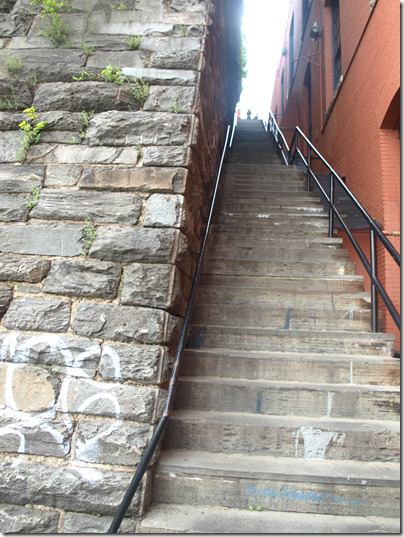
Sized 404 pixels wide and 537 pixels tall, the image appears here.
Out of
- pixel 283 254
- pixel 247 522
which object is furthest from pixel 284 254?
pixel 247 522

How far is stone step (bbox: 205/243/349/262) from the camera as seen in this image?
13.0 ft

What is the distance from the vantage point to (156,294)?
212 centimetres

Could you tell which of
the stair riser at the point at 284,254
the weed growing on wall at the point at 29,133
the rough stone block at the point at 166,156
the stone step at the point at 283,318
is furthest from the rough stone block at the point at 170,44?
the stone step at the point at 283,318

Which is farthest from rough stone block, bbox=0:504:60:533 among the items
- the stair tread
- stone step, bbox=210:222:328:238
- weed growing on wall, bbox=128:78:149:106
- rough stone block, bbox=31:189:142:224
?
stone step, bbox=210:222:328:238

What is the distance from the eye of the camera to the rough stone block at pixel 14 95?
265cm

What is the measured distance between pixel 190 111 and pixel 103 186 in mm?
Result: 890

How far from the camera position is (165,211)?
229 centimetres

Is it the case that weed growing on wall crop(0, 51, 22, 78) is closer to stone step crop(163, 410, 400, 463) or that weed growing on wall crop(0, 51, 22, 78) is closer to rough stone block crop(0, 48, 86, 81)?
rough stone block crop(0, 48, 86, 81)

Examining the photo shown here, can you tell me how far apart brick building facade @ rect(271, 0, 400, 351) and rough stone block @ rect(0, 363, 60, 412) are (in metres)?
3.35

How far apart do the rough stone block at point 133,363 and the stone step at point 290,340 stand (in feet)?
2.94

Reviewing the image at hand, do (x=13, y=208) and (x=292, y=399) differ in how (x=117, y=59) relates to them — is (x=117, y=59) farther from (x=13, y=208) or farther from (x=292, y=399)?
(x=292, y=399)

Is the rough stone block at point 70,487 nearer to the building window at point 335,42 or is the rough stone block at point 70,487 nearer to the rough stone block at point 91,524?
the rough stone block at point 91,524

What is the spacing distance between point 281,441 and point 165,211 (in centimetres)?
168

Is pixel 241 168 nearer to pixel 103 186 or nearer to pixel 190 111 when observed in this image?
pixel 190 111
